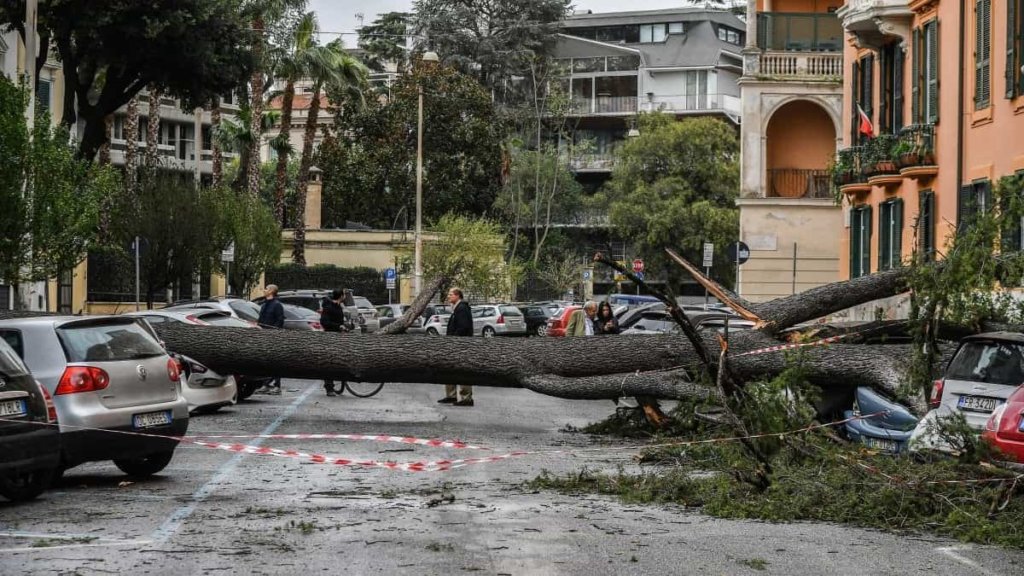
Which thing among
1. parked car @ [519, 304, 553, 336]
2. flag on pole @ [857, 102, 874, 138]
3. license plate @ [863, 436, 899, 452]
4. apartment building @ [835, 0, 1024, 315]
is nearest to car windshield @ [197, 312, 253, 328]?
apartment building @ [835, 0, 1024, 315]

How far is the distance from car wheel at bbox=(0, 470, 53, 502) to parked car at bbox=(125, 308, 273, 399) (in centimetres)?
524

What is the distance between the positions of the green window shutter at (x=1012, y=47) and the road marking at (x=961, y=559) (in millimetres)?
17089

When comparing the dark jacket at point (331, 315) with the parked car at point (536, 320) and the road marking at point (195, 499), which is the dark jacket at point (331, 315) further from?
the parked car at point (536, 320)

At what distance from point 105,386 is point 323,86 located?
47856 millimetres

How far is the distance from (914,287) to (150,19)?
74.8ft

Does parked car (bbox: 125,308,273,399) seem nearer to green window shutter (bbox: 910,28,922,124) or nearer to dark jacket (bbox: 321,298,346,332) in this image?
dark jacket (bbox: 321,298,346,332)

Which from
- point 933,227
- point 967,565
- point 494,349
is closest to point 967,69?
point 933,227

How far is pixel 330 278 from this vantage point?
63.8 meters

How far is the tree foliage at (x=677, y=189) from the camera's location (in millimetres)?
70375

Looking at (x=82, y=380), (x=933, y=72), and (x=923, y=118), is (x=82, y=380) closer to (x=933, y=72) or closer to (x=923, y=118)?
(x=933, y=72)

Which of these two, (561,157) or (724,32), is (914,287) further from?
(724,32)

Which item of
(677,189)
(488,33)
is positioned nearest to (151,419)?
(677,189)

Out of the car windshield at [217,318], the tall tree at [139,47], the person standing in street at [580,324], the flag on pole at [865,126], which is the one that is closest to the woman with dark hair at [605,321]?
the person standing in street at [580,324]

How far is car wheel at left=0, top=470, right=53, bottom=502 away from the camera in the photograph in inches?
472
